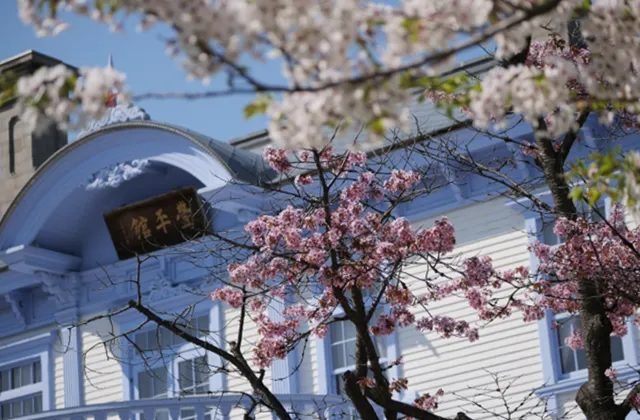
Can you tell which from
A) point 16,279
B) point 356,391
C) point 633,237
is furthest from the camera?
point 16,279

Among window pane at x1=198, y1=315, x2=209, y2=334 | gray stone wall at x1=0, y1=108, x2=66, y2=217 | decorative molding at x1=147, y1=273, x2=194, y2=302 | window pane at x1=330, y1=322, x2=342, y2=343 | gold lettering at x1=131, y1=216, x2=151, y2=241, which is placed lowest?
window pane at x1=330, y1=322, x2=342, y2=343

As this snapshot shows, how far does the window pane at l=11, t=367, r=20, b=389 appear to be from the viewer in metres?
20.0

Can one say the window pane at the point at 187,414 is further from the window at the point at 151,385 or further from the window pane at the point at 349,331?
the window pane at the point at 349,331

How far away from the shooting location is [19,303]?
1978 cm

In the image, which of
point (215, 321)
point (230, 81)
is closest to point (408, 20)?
point (230, 81)

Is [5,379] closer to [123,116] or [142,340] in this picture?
[142,340]

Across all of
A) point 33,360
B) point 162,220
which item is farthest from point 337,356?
point 33,360

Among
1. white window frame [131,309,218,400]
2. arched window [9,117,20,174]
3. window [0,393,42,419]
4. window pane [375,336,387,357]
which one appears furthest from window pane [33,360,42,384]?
window pane [375,336,387,357]

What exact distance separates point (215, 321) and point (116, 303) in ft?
5.97

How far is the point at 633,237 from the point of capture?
36.4 feet

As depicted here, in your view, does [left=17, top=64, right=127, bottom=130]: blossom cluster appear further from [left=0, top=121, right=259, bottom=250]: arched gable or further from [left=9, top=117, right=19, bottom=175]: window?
[left=9, top=117, right=19, bottom=175]: window

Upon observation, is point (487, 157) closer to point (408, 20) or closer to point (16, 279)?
point (16, 279)

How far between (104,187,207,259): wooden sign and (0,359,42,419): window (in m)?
2.44

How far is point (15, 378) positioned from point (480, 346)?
786 cm
